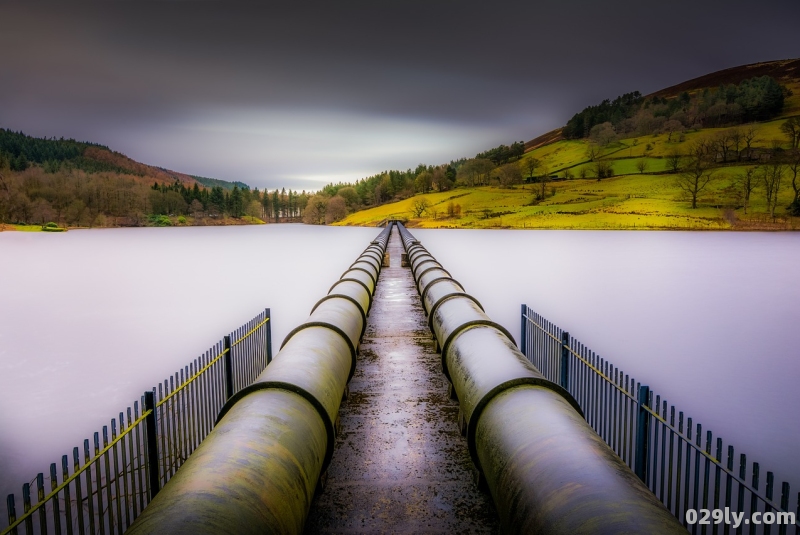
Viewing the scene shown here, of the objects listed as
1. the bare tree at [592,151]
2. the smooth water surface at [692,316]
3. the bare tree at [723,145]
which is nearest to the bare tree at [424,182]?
the bare tree at [592,151]

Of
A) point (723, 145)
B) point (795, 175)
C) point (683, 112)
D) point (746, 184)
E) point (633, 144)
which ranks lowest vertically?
point (746, 184)

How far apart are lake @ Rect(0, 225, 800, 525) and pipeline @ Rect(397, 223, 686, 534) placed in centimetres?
817

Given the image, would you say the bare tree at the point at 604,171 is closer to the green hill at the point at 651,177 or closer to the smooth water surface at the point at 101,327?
the green hill at the point at 651,177

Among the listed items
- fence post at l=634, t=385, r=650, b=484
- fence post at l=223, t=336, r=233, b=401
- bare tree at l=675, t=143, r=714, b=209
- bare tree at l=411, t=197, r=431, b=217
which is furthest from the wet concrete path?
bare tree at l=411, t=197, r=431, b=217

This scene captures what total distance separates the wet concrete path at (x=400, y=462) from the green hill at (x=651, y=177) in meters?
86.4

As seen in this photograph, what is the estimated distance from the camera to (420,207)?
415 feet

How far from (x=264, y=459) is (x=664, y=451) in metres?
5.38

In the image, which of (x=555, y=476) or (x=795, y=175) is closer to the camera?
(x=555, y=476)

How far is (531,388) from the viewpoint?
4523 mm

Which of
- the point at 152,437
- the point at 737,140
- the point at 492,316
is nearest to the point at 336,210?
the point at 737,140

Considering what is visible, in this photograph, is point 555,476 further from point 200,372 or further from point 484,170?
point 484,170

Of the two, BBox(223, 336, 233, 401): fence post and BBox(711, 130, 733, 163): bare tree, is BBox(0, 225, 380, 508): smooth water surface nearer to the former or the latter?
BBox(223, 336, 233, 401): fence post

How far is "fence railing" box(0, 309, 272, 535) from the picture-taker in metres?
4.25

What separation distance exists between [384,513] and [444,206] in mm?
119021
